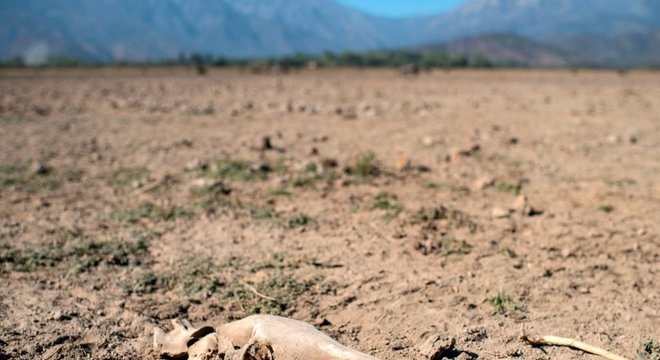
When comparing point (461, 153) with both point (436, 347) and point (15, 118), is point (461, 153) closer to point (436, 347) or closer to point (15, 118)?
point (436, 347)

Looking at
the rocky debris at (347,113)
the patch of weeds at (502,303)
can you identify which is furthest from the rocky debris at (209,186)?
the rocky debris at (347,113)

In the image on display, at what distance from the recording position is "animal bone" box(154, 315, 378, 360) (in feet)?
8.15

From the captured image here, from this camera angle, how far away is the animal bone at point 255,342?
2.48 m

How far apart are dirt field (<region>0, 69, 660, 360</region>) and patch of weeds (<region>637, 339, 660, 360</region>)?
0.05 meters

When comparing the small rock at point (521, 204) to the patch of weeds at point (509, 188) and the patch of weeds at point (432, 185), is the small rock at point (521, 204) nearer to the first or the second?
the patch of weeds at point (509, 188)

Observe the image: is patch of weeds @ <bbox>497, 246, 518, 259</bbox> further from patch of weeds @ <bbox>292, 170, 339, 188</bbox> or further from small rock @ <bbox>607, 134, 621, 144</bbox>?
small rock @ <bbox>607, 134, 621, 144</bbox>

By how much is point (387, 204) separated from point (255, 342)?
293 centimetres

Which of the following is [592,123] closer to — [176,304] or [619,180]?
[619,180]

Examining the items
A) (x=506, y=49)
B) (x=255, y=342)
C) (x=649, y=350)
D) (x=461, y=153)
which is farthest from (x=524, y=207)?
(x=506, y=49)

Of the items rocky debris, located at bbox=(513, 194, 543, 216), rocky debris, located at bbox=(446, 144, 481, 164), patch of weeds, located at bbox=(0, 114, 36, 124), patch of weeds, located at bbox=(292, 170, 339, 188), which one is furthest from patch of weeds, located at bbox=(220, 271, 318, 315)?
patch of weeds, located at bbox=(0, 114, 36, 124)

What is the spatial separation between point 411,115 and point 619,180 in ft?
17.8

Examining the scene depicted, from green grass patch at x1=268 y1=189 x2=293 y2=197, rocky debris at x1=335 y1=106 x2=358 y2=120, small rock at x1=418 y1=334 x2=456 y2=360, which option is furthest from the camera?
rocky debris at x1=335 y1=106 x2=358 y2=120

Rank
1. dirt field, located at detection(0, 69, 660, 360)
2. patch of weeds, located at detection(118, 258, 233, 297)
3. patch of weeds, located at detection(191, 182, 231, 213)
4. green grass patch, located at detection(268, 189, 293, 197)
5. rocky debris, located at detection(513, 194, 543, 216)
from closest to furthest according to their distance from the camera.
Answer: dirt field, located at detection(0, 69, 660, 360) < patch of weeds, located at detection(118, 258, 233, 297) < rocky debris, located at detection(513, 194, 543, 216) < patch of weeds, located at detection(191, 182, 231, 213) < green grass patch, located at detection(268, 189, 293, 197)

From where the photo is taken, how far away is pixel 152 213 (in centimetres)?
514
